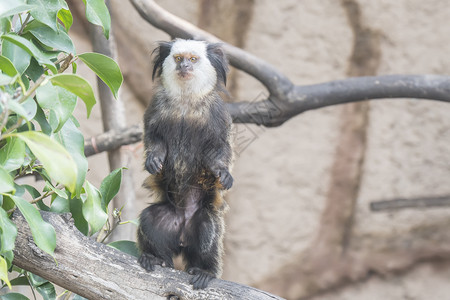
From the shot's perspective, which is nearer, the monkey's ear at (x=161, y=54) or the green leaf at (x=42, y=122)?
the green leaf at (x=42, y=122)

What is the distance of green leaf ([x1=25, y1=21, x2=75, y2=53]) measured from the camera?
2160 mm

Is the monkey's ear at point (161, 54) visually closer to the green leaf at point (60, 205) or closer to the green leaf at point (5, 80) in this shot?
the green leaf at point (60, 205)

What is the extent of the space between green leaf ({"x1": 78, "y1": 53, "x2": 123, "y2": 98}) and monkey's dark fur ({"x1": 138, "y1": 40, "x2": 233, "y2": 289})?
2.19ft

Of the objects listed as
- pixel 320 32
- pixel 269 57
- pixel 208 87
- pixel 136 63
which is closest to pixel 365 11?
pixel 320 32

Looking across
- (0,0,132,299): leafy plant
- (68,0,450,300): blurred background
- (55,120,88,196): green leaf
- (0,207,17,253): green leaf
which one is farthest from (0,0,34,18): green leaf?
(68,0,450,300): blurred background

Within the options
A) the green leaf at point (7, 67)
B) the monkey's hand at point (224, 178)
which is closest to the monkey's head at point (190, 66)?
the monkey's hand at point (224, 178)

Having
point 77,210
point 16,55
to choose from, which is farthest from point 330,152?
point 16,55

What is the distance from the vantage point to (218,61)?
3.11 meters

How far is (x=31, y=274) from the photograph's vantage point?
2.44 meters

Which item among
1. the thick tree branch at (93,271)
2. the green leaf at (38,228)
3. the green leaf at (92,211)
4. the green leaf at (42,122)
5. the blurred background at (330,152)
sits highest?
the green leaf at (42,122)

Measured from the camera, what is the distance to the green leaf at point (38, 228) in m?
1.90

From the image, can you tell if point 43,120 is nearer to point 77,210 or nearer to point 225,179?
point 77,210

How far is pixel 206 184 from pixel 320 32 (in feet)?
7.90

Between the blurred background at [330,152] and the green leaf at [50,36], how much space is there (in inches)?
98.2
